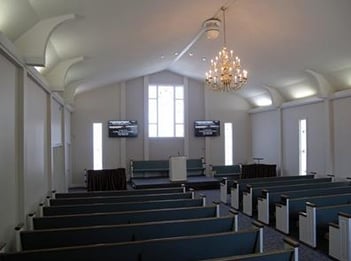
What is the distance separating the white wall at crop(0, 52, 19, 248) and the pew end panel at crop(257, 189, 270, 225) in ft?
12.6

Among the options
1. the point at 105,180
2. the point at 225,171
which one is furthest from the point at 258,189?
the point at 225,171

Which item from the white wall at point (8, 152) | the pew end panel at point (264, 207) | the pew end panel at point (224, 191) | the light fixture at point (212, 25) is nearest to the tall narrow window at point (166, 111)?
the pew end panel at point (224, 191)

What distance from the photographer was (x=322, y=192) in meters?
5.21

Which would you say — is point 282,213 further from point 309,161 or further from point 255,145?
point 255,145

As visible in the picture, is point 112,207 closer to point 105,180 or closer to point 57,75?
point 57,75

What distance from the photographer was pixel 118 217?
350cm

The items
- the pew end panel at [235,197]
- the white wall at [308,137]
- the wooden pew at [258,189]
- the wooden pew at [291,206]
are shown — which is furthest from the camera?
the white wall at [308,137]

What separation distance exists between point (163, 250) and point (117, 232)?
0.63 m

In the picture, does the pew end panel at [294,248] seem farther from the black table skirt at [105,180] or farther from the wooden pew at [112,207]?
the black table skirt at [105,180]

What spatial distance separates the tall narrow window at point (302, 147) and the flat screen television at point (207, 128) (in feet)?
10.2

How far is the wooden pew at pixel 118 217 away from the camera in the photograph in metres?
3.30

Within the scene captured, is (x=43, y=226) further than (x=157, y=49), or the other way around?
(x=157, y=49)

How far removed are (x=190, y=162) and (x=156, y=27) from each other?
6143mm

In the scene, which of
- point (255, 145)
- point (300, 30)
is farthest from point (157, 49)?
point (255, 145)
